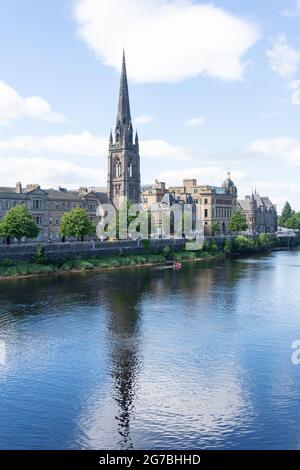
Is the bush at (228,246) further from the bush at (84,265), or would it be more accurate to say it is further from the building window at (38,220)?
the bush at (84,265)

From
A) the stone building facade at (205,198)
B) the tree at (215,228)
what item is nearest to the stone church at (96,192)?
the stone building facade at (205,198)

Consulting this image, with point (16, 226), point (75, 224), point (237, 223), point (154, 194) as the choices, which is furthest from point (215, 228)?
point (16, 226)

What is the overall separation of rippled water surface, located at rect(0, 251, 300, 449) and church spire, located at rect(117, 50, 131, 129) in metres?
87.4

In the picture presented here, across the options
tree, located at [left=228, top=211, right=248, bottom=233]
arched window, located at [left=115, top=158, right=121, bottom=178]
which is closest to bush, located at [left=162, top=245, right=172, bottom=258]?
arched window, located at [left=115, top=158, right=121, bottom=178]

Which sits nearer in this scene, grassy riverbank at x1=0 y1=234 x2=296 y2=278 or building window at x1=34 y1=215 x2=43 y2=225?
grassy riverbank at x1=0 y1=234 x2=296 y2=278

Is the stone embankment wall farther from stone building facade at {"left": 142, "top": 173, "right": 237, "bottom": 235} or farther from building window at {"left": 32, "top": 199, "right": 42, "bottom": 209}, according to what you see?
stone building facade at {"left": 142, "top": 173, "right": 237, "bottom": 235}

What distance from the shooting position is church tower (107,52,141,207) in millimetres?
143625

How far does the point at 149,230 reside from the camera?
12069 cm

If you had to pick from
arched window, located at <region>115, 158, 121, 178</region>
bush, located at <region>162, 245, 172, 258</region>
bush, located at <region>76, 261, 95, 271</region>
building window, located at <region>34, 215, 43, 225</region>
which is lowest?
bush, located at <region>76, 261, 95, 271</region>

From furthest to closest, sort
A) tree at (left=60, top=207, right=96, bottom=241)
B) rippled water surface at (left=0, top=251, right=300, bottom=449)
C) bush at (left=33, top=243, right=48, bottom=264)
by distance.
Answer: tree at (left=60, top=207, right=96, bottom=241) < bush at (left=33, top=243, right=48, bottom=264) < rippled water surface at (left=0, top=251, right=300, bottom=449)

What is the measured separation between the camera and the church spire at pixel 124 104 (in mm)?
144250
